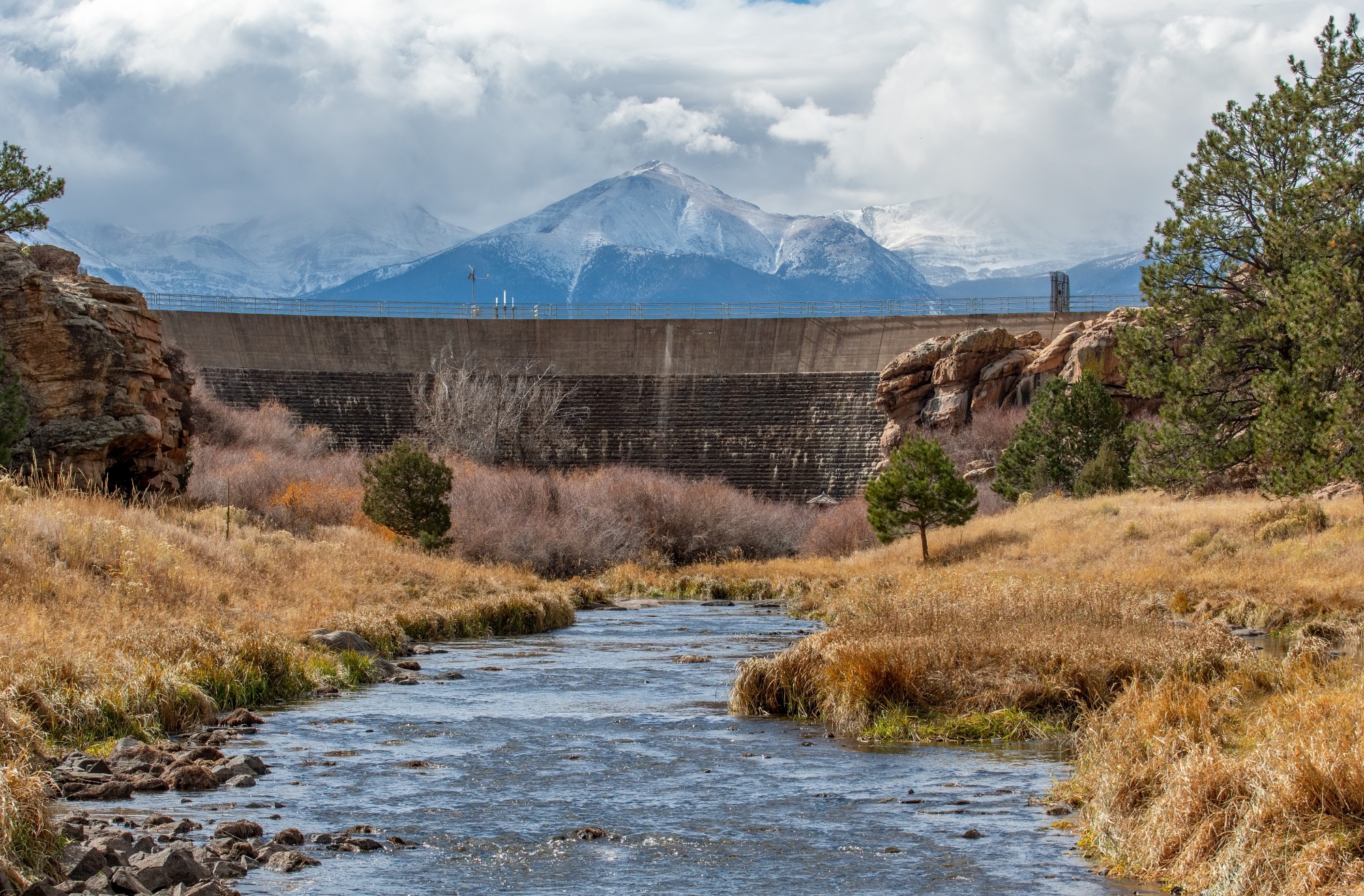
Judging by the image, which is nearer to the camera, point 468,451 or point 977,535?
point 977,535

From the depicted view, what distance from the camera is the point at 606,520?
4872 cm

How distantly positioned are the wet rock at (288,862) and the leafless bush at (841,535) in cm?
4106

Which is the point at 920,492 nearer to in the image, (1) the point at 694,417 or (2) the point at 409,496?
(2) the point at 409,496

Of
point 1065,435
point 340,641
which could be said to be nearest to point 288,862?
point 340,641

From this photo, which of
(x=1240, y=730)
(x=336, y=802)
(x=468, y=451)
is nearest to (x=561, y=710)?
(x=336, y=802)

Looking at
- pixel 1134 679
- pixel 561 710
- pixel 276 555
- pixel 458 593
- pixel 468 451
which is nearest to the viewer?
pixel 1134 679

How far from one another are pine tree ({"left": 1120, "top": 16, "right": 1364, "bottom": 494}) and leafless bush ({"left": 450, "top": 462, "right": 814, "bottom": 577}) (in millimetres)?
18508

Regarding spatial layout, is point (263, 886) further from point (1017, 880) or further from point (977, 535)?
point (977, 535)

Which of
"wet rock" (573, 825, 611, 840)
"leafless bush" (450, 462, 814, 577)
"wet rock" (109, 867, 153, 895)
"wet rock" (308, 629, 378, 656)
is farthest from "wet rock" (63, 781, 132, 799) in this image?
"leafless bush" (450, 462, 814, 577)

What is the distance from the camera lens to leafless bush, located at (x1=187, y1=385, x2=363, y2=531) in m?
40.2

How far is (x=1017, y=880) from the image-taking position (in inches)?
380

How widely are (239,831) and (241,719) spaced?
5551 mm

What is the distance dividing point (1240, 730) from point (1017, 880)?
3980 millimetres

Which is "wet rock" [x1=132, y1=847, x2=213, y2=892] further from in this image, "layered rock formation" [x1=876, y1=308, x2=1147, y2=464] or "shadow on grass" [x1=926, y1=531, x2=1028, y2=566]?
"layered rock formation" [x1=876, y1=308, x2=1147, y2=464]
